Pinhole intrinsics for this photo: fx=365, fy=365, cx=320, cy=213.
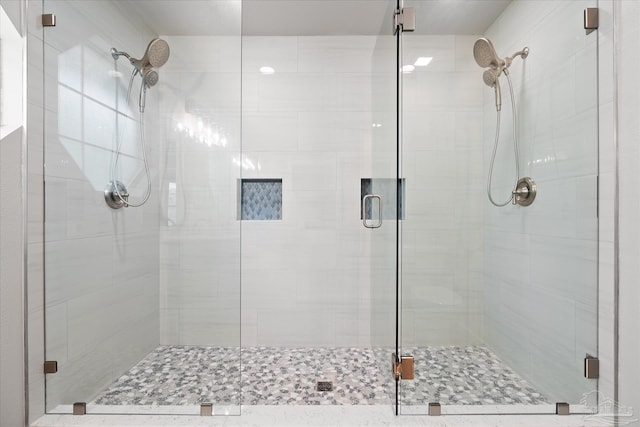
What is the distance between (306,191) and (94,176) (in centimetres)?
137

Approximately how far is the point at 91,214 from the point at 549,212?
208 cm

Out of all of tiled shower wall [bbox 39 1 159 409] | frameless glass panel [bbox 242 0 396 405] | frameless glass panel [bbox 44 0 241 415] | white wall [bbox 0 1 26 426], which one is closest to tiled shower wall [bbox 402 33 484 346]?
frameless glass panel [bbox 44 0 241 415]

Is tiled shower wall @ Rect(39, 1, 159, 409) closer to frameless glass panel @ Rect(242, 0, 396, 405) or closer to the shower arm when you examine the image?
frameless glass panel @ Rect(242, 0, 396, 405)

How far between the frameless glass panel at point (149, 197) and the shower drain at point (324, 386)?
1.53 ft

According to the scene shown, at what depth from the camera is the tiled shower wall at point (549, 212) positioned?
1.59 m

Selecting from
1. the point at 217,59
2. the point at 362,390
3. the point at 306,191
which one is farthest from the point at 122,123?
the point at 362,390

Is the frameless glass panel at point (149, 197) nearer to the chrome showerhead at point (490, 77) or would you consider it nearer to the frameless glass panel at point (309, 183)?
the frameless glass panel at point (309, 183)

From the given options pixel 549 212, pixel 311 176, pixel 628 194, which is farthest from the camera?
pixel 311 176

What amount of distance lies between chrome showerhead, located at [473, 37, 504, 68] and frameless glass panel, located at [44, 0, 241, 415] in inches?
41.9

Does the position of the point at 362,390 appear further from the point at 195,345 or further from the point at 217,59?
the point at 217,59

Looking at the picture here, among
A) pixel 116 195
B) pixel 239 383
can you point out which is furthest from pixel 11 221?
pixel 239 383

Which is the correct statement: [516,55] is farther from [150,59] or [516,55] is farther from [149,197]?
[149,197]

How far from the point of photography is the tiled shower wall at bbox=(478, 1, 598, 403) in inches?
62.5

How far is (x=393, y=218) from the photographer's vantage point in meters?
1.81
